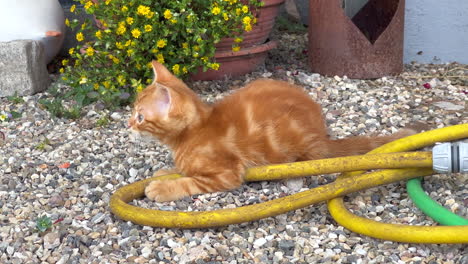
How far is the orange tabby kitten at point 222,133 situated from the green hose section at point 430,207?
399 mm

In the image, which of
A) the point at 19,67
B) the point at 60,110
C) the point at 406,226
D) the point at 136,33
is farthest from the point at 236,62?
the point at 406,226

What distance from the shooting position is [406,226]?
2.33 m

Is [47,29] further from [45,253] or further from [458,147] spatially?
[458,147]

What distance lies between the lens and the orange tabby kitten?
2.79 m

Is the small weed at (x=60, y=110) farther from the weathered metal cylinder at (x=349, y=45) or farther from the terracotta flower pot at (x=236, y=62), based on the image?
the weathered metal cylinder at (x=349, y=45)

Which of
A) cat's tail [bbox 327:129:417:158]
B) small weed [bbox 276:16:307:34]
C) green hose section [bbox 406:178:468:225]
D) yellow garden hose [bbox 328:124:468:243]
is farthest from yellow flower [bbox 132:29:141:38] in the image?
small weed [bbox 276:16:307:34]

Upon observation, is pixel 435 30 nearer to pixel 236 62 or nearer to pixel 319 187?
pixel 236 62

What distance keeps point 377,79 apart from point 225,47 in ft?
3.33

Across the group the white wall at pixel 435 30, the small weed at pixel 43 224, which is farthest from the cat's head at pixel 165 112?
the white wall at pixel 435 30

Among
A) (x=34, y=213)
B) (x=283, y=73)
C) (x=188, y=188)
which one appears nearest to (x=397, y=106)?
(x=283, y=73)

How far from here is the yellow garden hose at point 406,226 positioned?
7.33 feet

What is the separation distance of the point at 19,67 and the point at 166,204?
2.01 m

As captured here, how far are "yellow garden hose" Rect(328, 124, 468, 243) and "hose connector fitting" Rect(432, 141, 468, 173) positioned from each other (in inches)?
7.7

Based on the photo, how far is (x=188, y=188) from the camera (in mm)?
2809
